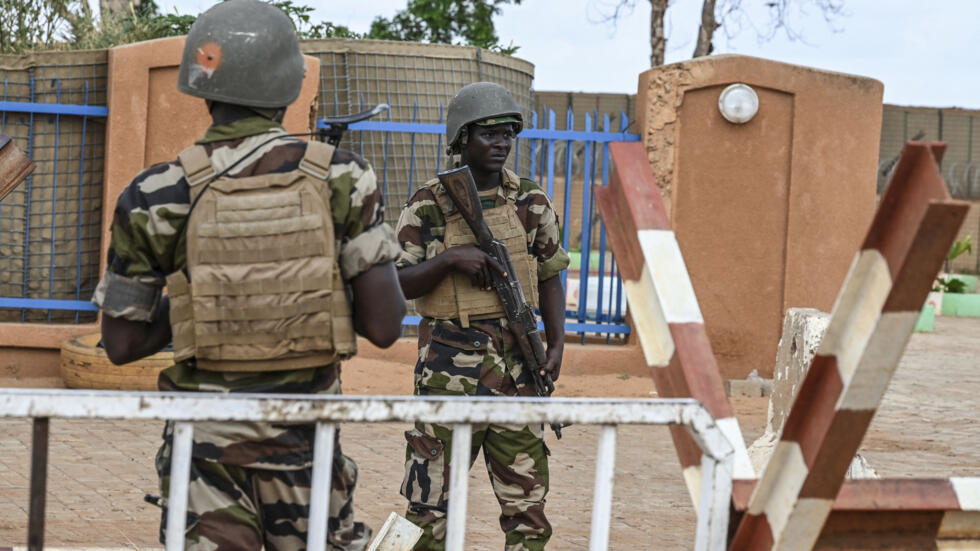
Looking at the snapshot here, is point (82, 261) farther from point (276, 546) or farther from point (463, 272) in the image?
point (276, 546)

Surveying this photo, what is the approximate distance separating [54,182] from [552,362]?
18.9 ft

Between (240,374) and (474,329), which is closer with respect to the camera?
(240,374)

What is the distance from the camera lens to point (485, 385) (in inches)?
143

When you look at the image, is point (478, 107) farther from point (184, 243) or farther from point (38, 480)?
point (38, 480)

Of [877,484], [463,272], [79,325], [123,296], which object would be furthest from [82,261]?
[877,484]

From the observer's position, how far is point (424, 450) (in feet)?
11.7

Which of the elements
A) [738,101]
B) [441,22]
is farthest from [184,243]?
[441,22]

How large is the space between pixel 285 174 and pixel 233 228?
144 mm

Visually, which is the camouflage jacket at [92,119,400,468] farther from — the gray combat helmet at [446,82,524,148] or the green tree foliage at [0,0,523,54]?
the green tree foliage at [0,0,523,54]

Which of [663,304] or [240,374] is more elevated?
[663,304]

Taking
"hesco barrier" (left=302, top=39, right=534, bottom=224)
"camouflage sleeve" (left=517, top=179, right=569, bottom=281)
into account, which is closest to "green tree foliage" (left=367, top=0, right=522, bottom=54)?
"hesco barrier" (left=302, top=39, right=534, bottom=224)

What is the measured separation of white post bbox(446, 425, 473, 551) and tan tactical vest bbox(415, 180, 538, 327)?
1.54 metres

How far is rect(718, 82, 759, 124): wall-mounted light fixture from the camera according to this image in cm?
891

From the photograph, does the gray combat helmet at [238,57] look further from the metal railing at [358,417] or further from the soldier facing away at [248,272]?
the metal railing at [358,417]
